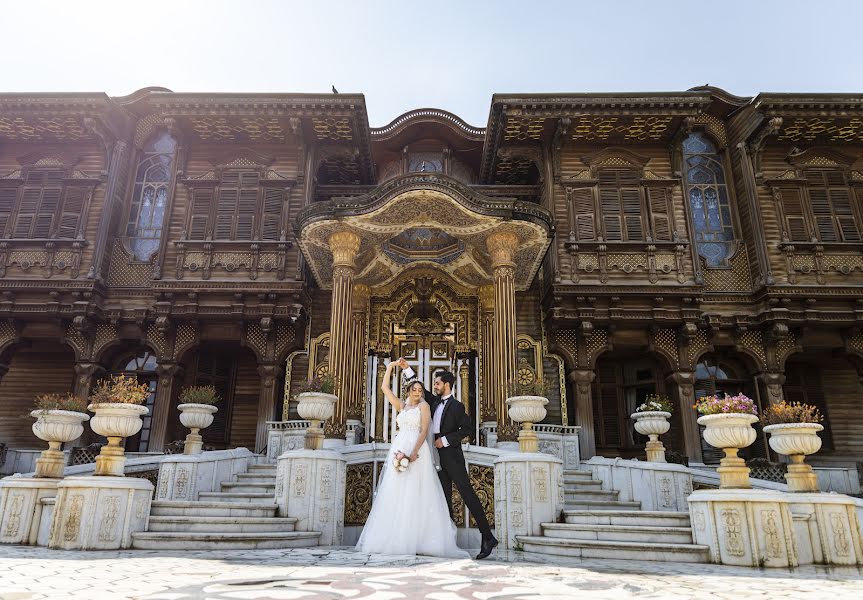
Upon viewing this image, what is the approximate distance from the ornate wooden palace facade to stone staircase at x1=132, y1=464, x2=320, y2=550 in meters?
5.58

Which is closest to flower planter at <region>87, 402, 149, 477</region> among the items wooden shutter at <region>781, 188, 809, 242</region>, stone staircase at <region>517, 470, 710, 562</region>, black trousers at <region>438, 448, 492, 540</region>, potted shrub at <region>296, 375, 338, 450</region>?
potted shrub at <region>296, 375, 338, 450</region>

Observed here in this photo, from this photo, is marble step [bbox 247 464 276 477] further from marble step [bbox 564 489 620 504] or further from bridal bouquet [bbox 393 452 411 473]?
marble step [bbox 564 489 620 504]

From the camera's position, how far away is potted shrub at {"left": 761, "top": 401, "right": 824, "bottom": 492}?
733cm

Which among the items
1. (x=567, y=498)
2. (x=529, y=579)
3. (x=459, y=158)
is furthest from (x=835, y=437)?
(x=529, y=579)

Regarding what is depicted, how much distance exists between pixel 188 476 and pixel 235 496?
909mm

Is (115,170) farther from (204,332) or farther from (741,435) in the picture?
(741,435)

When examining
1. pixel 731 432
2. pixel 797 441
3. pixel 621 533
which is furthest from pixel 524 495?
pixel 797 441

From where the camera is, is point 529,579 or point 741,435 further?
point 741,435

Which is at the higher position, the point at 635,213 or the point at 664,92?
the point at 664,92

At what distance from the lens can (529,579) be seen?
15.5 ft

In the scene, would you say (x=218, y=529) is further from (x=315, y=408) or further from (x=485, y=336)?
(x=485, y=336)

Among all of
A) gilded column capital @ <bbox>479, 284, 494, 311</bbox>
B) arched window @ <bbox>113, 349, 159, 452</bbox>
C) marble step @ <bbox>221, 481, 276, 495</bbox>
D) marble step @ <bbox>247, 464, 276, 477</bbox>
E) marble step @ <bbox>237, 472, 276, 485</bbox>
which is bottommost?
marble step @ <bbox>221, 481, 276, 495</bbox>

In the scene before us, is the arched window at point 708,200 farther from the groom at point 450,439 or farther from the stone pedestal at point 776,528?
the groom at point 450,439

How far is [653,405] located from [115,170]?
14847 millimetres
